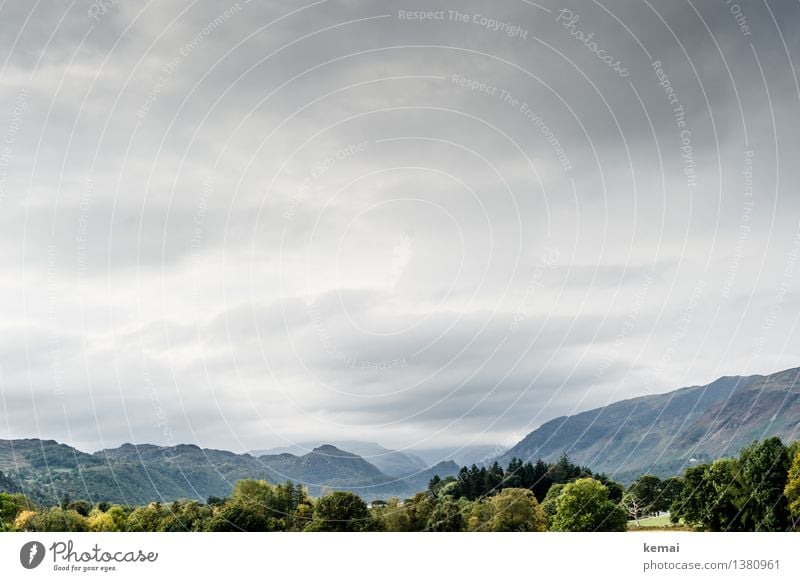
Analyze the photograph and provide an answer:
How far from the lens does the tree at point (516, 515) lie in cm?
8475

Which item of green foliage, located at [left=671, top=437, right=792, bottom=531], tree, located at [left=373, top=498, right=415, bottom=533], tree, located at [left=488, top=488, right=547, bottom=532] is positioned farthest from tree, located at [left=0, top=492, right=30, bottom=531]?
green foliage, located at [left=671, top=437, right=792, bottom=531]

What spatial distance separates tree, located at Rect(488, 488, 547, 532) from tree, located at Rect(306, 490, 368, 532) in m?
15.8

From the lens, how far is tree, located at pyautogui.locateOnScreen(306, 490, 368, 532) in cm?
8788

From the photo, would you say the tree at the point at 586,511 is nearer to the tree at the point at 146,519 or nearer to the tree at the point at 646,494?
the tree at the point at 646,494

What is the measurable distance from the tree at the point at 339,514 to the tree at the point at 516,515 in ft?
51.7

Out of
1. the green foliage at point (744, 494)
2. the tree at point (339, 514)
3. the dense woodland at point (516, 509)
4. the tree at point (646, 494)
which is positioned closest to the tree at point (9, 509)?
the dense woodland at point (516, 509)

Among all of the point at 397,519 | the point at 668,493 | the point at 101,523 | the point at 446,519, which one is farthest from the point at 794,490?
the point at 101,523

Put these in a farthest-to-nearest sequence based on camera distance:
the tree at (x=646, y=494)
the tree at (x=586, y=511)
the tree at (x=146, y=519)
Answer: the tree at (x=646, y=494) < the tree at (x=146, y=519) < the tree at (x=586, y=511)

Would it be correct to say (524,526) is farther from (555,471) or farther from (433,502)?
(555,471)

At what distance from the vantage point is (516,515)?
283 ft

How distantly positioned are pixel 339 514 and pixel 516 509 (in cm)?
2054

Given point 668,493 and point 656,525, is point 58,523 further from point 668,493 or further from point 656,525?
point 668,493
